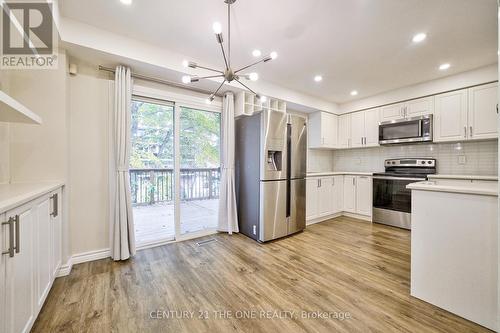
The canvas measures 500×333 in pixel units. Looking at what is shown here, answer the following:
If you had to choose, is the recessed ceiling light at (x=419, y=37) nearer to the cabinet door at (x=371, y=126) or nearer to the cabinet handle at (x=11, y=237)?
the cabinet door at (x=371, y=126)

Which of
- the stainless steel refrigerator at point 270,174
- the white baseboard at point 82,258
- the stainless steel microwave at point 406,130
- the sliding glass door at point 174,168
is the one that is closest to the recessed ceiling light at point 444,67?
the stainless steel microwave at point 406,130

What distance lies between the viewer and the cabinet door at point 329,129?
187 inches

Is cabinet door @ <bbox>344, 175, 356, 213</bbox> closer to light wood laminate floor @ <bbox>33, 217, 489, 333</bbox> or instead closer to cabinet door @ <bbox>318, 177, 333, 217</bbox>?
cabinet door @ <bbox>318, 177, 333, 217</bbox>

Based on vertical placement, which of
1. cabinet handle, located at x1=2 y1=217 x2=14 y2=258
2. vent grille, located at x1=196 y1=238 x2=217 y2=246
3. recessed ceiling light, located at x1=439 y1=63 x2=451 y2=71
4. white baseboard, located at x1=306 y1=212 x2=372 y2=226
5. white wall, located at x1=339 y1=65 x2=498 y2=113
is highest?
recessed ceiling light, located at x1=439 y1=63 x2=451 y2=71

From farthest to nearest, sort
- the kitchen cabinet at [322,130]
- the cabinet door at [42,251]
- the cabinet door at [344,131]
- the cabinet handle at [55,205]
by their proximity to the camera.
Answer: the cabinet door at [344,131] < the kitchen cabinet at [322,130] < the cabinet handle at [55,205] < the cabinet door at [42,251]

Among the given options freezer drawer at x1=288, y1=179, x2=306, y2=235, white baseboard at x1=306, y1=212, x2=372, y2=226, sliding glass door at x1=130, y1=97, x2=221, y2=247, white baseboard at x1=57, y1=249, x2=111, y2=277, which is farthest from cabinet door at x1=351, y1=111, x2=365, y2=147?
white baseboard at x1=57, y1=249, x2=111, y2=277

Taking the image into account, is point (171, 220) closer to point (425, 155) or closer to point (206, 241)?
point (206, 241)

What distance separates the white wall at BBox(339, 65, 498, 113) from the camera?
308cm

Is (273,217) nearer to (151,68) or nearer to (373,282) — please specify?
(373,282)

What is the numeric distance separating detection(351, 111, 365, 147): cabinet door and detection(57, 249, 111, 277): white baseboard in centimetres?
506

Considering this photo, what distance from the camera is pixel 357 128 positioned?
4.66m

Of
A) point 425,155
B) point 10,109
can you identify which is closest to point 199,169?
point 10,109

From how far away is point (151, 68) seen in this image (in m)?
2.62

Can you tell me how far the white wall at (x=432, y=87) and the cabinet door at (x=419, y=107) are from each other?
0.32ft
